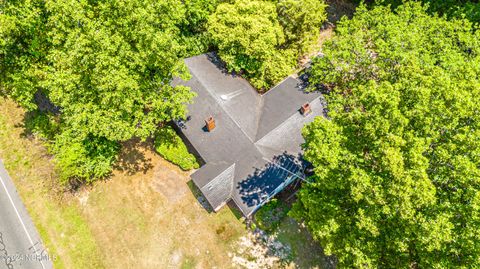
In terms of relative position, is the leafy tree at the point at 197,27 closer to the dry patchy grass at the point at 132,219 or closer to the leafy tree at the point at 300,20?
the leafy tree at the point at 300,20

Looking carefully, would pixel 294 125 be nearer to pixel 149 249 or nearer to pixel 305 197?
pixel 305 197

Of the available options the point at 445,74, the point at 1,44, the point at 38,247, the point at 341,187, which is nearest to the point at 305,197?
the point at 341,187

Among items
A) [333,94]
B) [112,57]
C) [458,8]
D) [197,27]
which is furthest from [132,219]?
[458,8]

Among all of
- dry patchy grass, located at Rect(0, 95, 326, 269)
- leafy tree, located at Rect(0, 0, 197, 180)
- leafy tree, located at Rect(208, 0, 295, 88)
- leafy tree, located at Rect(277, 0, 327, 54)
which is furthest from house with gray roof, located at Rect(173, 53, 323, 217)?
leafy tree, located at Rect(277, 0, 327, 54)

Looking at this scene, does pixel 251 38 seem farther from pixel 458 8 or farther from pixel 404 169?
pixel 458 8

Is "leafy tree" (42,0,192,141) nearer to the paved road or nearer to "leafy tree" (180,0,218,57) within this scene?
"leafy tree" (180,0,218,57)
